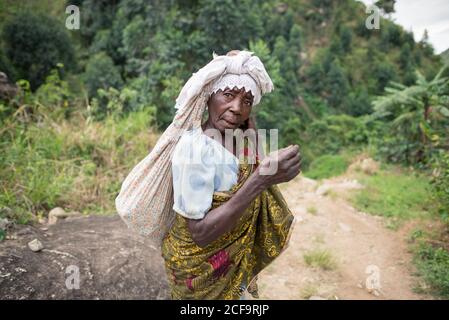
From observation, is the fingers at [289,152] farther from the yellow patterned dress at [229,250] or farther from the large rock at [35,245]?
the large rock at [35,245]

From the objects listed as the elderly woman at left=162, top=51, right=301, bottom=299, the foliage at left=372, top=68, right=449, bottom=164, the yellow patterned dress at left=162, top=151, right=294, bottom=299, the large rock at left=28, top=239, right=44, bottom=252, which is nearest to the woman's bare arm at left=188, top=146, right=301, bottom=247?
the elderly woman at left=162, top=51, right=301, bottom=299

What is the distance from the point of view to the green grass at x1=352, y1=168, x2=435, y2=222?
5164 mm

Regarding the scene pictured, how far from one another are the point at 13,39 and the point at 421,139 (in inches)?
392

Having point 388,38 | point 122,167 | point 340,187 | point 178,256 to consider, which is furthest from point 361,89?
point 178,256

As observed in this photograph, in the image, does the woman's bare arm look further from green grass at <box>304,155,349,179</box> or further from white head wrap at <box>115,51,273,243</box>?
green grass at <box>304,155,349,179</box>

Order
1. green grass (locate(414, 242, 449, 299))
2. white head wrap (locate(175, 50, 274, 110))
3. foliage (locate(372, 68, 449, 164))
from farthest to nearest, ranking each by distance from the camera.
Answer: foliage (locate(372, 68, 449, 164)) → green grass (locate(414, 242, 449, 299)) → white head wrap (locate(175, 50, 274, 110))

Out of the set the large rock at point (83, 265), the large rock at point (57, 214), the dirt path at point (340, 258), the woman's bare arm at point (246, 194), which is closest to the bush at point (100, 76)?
the dirt path at point (340, 258)

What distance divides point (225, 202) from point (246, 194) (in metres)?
0.10


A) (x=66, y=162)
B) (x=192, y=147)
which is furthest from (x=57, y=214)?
(x=192, y=147)

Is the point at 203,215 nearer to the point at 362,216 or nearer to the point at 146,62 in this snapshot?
the point at 362,216

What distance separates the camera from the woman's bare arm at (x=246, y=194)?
127 centimetres

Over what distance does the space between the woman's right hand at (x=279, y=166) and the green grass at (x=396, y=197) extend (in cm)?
419

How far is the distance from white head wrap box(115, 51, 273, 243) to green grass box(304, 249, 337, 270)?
2.64 m

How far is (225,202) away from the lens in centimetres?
134
